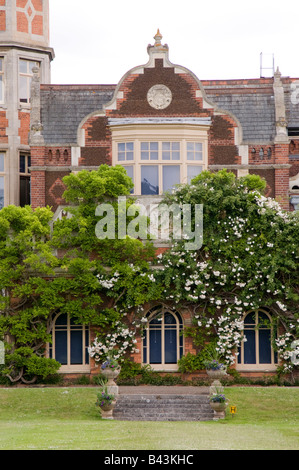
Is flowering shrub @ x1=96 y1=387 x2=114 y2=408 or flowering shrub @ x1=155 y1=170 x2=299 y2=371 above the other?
flowering shrub @ x1=155 y1=170 x2=299 y2=371

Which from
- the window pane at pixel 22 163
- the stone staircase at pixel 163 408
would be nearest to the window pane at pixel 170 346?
the stone staircase at pixel 163 408

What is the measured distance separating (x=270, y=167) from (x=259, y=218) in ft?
10.9

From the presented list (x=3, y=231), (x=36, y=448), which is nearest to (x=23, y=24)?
(x=3, y=231)

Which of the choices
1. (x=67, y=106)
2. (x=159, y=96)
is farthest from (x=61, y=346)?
(x=159, y=96)

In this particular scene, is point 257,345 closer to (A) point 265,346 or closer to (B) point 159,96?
(A) point 265,346

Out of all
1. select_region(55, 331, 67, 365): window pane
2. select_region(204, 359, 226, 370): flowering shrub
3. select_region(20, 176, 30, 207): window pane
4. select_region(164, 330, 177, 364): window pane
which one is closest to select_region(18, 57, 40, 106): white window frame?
select_region(20, 176, 30, 207): window pane

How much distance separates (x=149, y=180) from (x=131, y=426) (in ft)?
34.2

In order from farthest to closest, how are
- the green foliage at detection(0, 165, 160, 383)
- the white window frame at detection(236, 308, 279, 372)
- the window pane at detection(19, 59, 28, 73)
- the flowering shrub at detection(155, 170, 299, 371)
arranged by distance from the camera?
1. the window pane at detection(19, 59, 28, 73)
2. the white window frame at detection(236, 308, 279, 372)
3. the flowering shrub at detection(155, 170, 299, 371)
4. the green foliage at detection(0, 165, 160, 383)

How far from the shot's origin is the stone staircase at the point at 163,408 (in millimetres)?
21516

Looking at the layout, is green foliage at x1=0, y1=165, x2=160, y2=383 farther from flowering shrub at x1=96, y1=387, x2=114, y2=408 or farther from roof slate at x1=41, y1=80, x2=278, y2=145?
flowering shrub at x1=96, y1=387, x2=114, y2=408

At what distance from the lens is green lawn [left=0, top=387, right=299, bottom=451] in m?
16.8

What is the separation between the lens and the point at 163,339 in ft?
86.8

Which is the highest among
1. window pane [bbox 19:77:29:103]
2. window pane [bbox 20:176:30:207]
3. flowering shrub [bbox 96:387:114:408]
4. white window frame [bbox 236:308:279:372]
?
window pane [bbox 19:77:29:103]

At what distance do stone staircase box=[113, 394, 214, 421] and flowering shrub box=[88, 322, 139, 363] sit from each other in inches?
125
